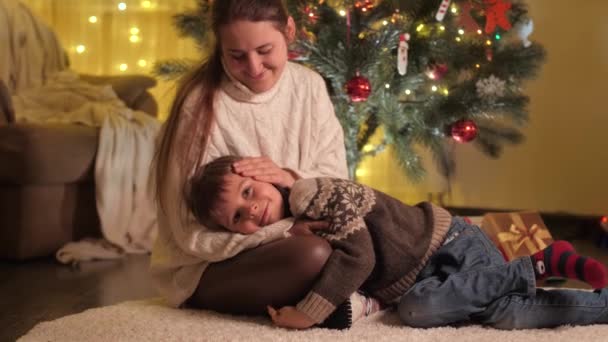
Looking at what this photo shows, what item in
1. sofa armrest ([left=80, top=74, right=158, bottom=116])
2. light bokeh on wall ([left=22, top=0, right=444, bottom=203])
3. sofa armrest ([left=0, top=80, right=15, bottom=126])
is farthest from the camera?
light bokeh on wall ([left=22, top=0, right=444, bottom=203])

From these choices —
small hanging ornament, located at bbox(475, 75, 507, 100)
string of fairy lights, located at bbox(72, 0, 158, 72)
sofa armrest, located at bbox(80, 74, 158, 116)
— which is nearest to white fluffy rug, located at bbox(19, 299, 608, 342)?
small hanging ornament, located at bbox(475, 75, 507, 100)

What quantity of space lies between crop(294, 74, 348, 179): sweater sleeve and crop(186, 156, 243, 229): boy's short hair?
230 millimetres

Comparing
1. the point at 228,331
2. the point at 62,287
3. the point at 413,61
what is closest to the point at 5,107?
the point at 62,287

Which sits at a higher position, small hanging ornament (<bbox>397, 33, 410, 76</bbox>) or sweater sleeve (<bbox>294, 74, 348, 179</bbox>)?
small hanging ornament (<bbox>397, 33, 410, 76</bbox>)

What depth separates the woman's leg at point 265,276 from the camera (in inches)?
45.7

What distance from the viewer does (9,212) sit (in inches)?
83.2

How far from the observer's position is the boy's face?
1.19m

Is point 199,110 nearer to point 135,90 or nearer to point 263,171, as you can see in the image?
point 263,171

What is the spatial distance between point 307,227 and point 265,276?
0.12 metres

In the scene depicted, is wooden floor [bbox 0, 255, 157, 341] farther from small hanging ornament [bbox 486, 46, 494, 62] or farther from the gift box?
small hanging ornament [bbox 486, 46, 494, 62]

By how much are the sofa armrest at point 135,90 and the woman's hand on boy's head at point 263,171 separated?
1.52m

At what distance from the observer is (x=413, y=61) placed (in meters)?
2.11

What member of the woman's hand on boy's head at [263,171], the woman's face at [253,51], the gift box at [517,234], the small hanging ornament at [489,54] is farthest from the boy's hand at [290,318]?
the small hanging ornament at [489,54]

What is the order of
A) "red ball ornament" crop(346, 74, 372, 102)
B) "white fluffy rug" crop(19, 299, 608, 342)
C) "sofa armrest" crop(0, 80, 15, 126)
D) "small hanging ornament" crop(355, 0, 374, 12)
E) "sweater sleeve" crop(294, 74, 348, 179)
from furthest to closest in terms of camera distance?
"sofa armrest" crop(0, 80, 15, 126) → "small hanging ornament" crop(355, 0, 374, 12) → "red ball ornament" crop(346, 74, 372, 102) → "sweater sleeve" crop(294, 74, 348, 179) → "white fluffy rug" crop(19, 299, 608, 342)
